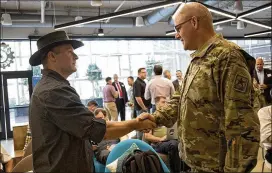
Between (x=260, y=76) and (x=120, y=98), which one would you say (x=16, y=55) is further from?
(x=260, y=76)

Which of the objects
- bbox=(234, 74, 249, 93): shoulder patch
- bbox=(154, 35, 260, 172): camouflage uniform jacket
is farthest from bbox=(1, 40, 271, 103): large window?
bbox=(234, 74, 249, 93): shoulder patch

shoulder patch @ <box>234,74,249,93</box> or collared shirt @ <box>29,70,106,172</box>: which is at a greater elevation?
shoulder patch @ <box>234,74,249,93</box>

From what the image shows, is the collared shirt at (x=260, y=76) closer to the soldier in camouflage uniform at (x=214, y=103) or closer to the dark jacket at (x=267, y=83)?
the dark jacket at (x=267, y=83)

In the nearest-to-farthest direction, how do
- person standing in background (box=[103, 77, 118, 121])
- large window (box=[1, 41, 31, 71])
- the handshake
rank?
the handshake → person standing in background (box=[103, 77, 118, 121]) → large window (box=[1, 41, 31, 71])

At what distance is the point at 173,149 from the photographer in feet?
13.0

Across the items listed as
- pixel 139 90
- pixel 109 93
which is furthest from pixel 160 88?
pixel 109 93

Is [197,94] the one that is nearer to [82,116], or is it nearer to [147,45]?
[82,116]

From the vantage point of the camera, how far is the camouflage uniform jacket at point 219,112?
4.68ft

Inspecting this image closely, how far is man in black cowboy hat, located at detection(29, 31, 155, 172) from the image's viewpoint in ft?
5.60

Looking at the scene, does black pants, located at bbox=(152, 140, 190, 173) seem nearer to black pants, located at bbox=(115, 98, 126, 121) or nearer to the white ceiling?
the white ceiling

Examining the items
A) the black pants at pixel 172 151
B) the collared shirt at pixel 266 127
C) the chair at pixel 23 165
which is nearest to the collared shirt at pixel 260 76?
the collared shirt at pixel 266 127

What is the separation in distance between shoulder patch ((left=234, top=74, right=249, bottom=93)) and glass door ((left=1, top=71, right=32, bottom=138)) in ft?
31.7

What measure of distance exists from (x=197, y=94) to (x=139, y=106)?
512 cm

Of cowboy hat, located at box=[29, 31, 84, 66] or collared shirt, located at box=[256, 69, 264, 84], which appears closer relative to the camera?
cowboy hat, located at box=[29, 31, 84, 66]
